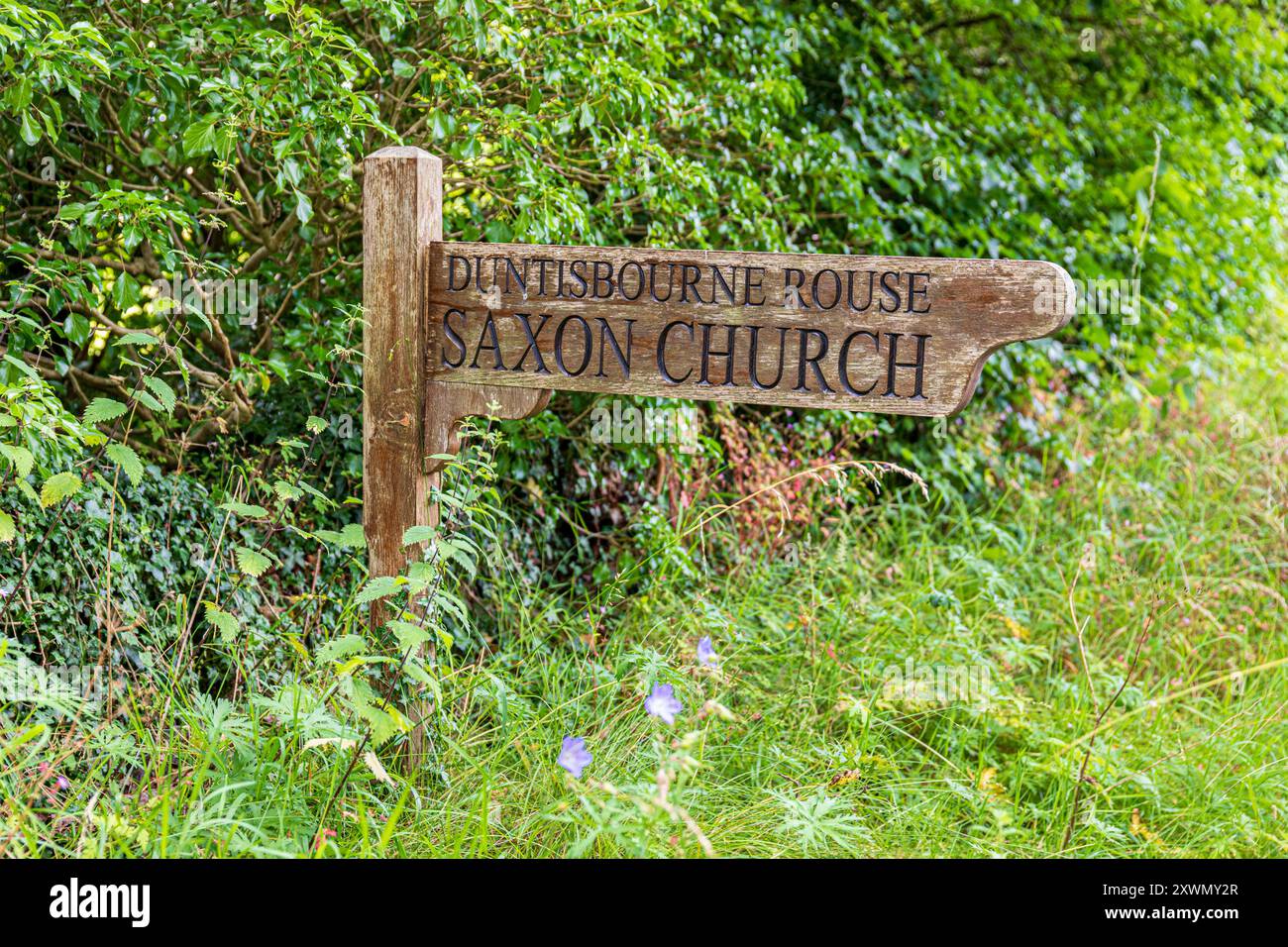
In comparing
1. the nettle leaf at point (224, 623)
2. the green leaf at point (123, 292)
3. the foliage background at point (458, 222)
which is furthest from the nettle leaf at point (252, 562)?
the green leaf at point (123, 292)

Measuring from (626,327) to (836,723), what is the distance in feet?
4.57

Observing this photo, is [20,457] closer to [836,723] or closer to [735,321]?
[735,321]

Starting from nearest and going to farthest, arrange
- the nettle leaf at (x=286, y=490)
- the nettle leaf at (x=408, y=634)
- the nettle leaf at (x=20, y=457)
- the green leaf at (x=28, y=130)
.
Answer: the nettle leaf at (x=408, y=634)
the nettle leaf at (x=20, y=457)
the nettle leaf at (x=286, y=490)
the green leaf at (x=28, y=130)

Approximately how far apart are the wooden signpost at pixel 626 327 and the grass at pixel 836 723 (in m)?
0.55

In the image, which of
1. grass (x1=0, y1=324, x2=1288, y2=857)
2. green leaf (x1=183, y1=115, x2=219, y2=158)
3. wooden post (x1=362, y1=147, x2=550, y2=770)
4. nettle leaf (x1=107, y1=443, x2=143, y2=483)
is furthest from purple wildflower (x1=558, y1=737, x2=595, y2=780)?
green leaf (x1=183, y1=115, x2=219, y2=158)

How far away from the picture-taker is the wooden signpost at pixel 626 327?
272 centimetres

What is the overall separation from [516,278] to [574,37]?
1.40 metres

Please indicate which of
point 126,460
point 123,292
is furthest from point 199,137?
point 126,460

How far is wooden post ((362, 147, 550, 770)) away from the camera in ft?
10.0

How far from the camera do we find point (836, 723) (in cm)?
356

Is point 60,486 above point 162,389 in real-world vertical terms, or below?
below

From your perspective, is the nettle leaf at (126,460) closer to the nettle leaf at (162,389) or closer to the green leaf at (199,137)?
the nettle leaf at (162,389)
